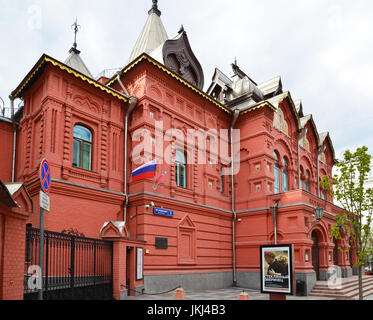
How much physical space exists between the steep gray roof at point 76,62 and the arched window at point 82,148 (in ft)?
17.5

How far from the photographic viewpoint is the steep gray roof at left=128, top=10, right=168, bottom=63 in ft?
73.2

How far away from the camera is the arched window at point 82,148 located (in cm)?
1564

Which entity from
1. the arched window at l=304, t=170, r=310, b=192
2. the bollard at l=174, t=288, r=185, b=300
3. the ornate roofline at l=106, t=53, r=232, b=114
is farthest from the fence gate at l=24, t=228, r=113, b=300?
the arched window at l=304, t=170, r=310, b=192

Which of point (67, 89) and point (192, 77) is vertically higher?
point (192, 77)

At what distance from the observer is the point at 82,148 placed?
15.9 metres

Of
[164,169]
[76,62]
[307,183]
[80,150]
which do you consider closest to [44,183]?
[80,150]

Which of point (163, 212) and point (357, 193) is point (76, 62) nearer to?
point (163, 212)

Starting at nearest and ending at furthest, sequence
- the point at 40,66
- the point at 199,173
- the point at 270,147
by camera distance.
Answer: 1. the point at 40,66
2. the point at 199,173
3. the point at 270,147

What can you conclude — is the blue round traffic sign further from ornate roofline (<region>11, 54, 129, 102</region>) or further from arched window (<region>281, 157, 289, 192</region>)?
arched window (<region>281, 157, 289, 192</region>)

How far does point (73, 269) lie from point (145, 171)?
19.3ft
